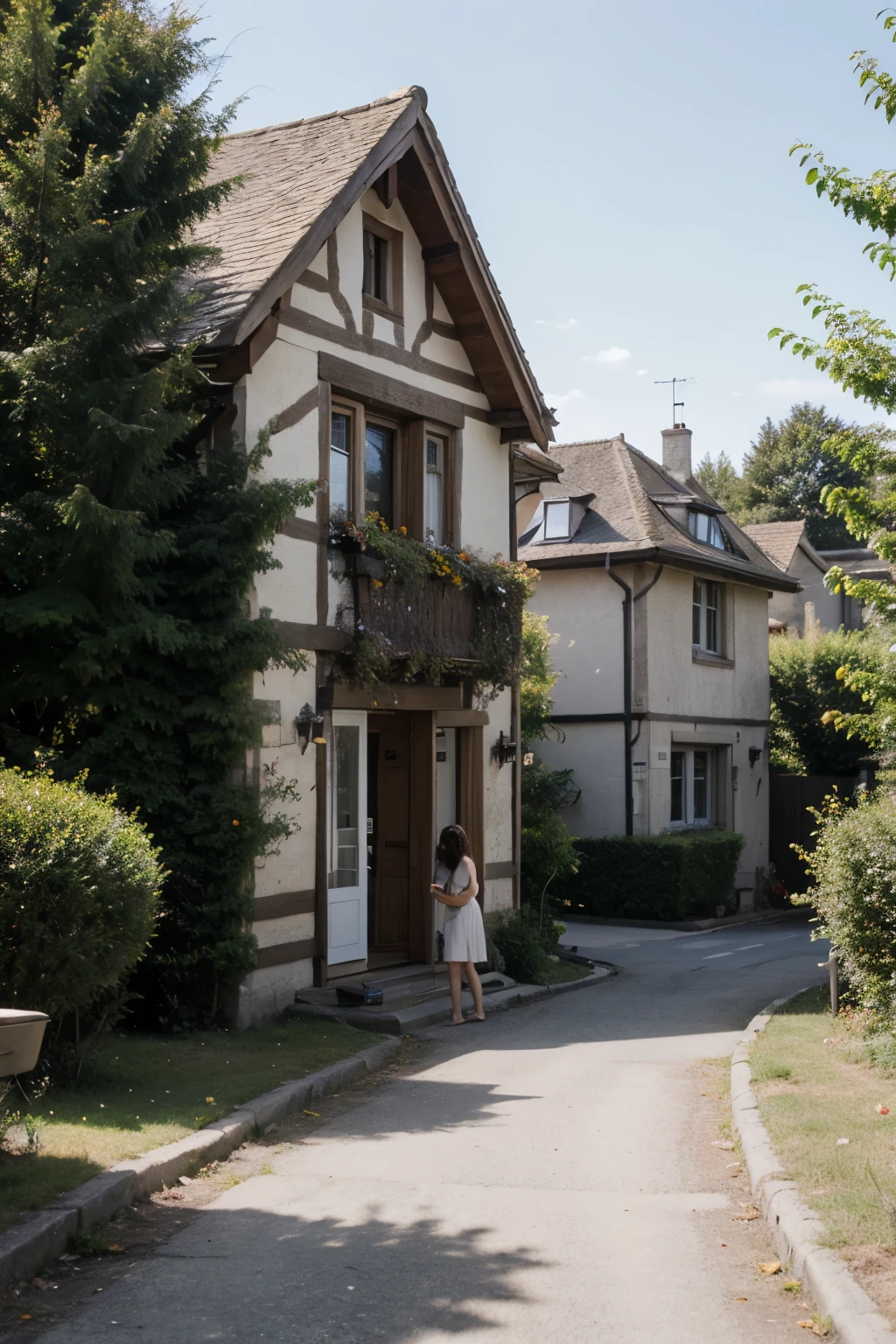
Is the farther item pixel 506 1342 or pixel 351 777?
Answer: pixel 351 777

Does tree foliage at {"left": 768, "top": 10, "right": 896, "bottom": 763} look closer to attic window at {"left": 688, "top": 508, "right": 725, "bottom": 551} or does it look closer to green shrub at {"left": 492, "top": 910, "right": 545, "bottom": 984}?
green shrub at {"left": 492, "top": 910, "right": 545, "bottom": 984}

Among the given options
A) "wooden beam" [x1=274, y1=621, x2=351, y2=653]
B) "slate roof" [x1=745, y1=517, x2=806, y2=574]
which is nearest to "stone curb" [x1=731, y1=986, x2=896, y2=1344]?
"wooden beam" [x1=274, y1=621, x2=351, y2=653]

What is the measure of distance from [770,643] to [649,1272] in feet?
94.0

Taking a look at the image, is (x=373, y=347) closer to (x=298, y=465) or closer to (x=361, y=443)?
(x=361, y=443)

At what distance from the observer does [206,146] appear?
36.0ft

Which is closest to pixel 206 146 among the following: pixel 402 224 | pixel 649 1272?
pixel 402 224

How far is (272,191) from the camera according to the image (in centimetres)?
1410

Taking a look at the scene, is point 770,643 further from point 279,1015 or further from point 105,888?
point 105,888

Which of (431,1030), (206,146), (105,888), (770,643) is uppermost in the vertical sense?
(206,146)

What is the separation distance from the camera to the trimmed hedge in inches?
921

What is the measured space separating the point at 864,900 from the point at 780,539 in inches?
1334

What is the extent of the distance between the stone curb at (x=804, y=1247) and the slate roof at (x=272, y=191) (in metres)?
7.51

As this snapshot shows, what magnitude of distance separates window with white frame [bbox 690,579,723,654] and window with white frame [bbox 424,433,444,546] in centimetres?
1180

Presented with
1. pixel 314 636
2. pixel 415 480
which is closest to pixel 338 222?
pixel 415 480
